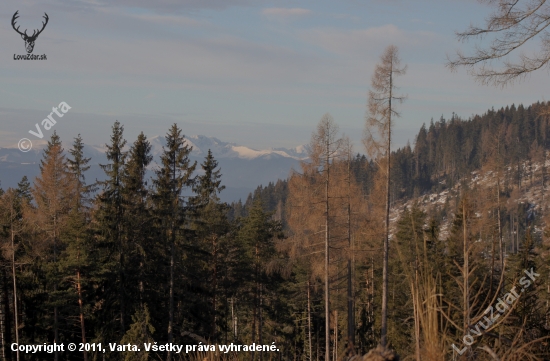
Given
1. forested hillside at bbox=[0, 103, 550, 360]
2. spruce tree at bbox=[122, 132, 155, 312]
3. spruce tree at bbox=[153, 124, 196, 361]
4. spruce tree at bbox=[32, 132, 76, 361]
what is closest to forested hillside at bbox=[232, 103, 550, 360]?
forested hillside at bbox=[0, 103, 550, 360]

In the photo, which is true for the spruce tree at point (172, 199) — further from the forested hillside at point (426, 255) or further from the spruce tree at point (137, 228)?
the forested hillside at point (426, 255)

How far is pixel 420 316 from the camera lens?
3.33 meters

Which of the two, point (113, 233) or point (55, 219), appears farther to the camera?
point (55, 219)

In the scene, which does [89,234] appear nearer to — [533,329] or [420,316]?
[533,329]

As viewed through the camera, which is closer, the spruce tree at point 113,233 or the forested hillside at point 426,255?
the forested hillside at point 426,255

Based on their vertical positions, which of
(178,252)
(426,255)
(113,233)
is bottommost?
(426,255)

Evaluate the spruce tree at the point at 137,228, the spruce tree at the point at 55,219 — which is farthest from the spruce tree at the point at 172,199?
the spruce tree at the point at 55,219

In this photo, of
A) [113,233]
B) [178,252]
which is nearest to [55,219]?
[113,233]

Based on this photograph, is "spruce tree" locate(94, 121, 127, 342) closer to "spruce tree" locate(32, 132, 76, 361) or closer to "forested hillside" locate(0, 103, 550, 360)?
"forested hillside" locate(0, 103, 550, 360)

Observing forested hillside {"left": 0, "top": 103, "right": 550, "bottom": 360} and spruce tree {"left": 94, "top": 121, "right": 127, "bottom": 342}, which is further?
spruce tree {"left": 94, "top": 121, "right": 127, "bottom": 342}

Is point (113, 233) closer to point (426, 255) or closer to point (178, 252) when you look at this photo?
point (178, 252)

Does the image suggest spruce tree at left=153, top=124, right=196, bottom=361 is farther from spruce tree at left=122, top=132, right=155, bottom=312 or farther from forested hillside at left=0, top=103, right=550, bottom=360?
spruce tree at left=122, top=132, right=155, bottom=312

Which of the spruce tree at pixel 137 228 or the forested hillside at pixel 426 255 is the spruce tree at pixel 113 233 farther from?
the forested hillside at pixel 426 255

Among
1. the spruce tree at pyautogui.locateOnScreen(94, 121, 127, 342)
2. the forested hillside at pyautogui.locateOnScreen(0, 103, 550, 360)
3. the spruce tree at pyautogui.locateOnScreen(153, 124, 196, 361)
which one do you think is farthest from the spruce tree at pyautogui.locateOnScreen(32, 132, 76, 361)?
the spruce tree at pyautogui.locateOnScreen(153, 124, 196, 361)
